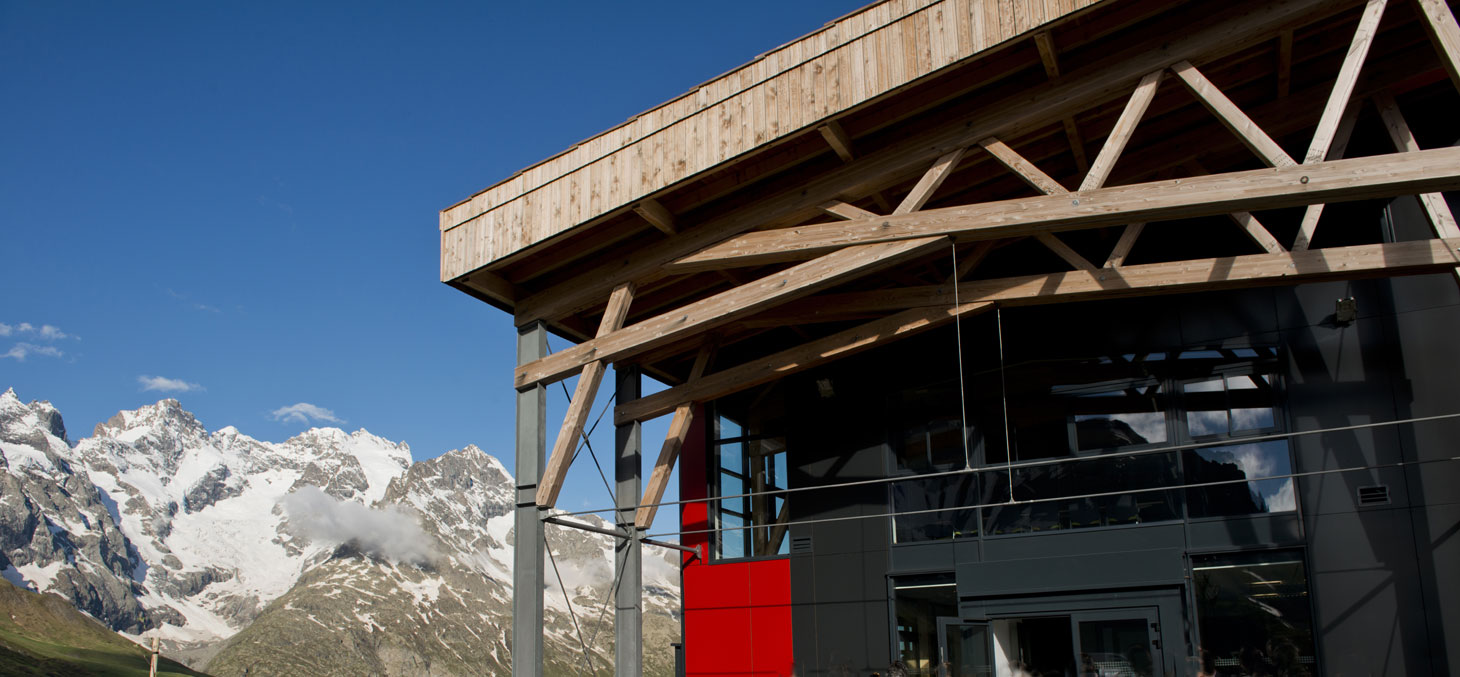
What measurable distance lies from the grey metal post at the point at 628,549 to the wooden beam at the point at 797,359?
22cm

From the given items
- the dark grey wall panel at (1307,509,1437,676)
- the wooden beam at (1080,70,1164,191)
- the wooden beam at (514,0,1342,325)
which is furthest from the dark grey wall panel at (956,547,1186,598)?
the wooden beam at (1080,70,1164,191)

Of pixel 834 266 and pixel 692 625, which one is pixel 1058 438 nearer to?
pixel 834 266

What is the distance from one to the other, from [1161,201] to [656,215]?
4090 mm

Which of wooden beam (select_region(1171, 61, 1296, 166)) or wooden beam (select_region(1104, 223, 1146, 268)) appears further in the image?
wooden beam (select_region(1104, 223, 1146, 268))

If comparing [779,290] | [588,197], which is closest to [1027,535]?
[779,290]

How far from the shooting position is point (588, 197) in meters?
9.41

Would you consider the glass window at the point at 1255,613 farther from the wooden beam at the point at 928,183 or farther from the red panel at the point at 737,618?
the wooden beam at the point at 928,183

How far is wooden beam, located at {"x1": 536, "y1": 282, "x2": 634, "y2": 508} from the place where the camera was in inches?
373

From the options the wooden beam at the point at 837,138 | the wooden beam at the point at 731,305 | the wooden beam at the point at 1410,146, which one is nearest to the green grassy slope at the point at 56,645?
the wooden beam at the point at 731,305

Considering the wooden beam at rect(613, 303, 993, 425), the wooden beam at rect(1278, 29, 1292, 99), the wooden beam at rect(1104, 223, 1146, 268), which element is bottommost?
the wooden beam at rect(613, 303, 993, 425)

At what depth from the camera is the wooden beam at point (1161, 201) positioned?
245 inches

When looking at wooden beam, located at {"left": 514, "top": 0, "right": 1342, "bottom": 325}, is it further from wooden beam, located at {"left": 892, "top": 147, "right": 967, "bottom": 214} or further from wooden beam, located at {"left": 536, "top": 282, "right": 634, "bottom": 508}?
wooden beam, located at {"left": 536, "top": 282, "right": 634, "bottom": 508}

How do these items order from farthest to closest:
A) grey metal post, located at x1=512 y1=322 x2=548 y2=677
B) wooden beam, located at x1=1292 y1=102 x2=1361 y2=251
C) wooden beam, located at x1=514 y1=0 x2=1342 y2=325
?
grey metal post, located at x1=512 y1=322 x2=548 y2=677 < wooden beam, located at x1=1292 y1=102 x2=1361 y2=251 < wooden beam, located at x1=514 y1=0 x2=1342 y2=325

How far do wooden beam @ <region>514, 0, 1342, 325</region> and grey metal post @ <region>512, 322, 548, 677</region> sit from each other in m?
1.00
